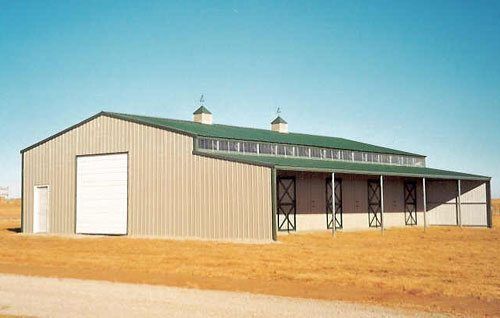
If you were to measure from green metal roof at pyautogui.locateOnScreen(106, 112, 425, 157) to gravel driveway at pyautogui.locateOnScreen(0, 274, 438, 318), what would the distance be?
65.8 ft

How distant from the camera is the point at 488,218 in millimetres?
49219

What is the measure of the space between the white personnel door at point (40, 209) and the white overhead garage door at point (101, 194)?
339cm

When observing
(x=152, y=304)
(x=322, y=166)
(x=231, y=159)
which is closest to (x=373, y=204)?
(x=322, y=166)

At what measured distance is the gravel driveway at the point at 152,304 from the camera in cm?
1271

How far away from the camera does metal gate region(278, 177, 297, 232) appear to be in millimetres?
39500

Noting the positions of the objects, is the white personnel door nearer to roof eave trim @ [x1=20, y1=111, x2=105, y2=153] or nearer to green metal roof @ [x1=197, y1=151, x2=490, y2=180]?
roof eave trim @ [x1=20, y1=111, x2=105, y2=153]

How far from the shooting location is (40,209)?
143ft

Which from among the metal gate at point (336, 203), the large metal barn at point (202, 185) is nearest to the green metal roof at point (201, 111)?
the large metal barn at point (202, 185)

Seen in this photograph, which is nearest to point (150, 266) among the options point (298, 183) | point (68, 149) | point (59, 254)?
point (59, 254)

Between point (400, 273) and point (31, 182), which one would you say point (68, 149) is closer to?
point (31, 182)

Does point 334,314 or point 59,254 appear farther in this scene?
point 59,254

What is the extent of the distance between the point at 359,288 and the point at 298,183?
950 inches

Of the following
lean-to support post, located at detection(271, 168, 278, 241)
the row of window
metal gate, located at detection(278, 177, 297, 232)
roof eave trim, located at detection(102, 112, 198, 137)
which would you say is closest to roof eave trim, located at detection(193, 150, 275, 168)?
lean-to support post, located at detection(271, 168, 278, 241)

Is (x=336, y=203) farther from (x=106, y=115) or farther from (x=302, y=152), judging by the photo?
(x=106, y=115)
